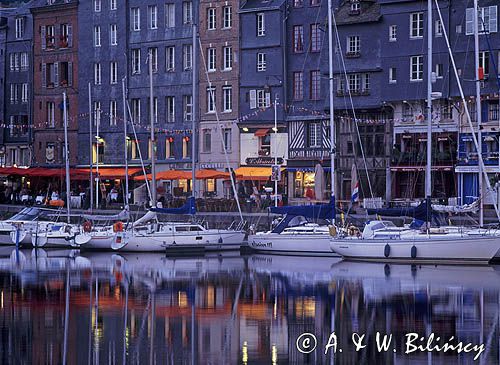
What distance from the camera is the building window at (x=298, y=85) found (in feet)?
287

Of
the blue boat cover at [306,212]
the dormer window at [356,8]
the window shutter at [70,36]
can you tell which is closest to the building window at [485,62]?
the dormer window at [356,8]

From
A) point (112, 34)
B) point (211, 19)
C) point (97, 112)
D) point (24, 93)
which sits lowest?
point (97, 112)

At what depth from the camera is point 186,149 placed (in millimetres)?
94375

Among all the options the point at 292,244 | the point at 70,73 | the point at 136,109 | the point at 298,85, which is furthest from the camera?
the point at 70,73

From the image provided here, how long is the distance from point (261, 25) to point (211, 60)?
5278mm

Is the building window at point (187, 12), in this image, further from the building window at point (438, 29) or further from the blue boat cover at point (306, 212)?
the blue boat cover at point (306, 212)

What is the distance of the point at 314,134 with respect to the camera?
86.7 metres

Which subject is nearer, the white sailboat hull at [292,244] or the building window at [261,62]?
the white sailboat hull at [292,244]

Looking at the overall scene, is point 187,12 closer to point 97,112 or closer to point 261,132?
point 97,112

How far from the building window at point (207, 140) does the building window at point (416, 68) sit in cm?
1767

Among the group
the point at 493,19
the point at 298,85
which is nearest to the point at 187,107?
the point at 298,85

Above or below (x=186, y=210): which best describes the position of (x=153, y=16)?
above

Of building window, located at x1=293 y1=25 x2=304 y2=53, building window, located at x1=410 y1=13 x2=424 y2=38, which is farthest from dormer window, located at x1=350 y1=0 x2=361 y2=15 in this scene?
building window, located at x1=293 y1=25 x2=304 y2=53

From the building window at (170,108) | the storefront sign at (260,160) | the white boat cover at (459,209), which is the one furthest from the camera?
the building window at (170,108)
